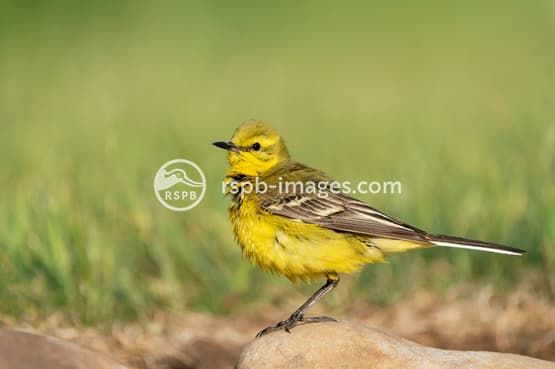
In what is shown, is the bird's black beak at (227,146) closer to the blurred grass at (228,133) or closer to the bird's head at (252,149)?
the bird's head at (252,149)

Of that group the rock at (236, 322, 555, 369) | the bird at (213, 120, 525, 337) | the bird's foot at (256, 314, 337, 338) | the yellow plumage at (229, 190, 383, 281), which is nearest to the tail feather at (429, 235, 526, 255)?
the bird at (213, 120, 525, 337)

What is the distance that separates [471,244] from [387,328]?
146 centimetres

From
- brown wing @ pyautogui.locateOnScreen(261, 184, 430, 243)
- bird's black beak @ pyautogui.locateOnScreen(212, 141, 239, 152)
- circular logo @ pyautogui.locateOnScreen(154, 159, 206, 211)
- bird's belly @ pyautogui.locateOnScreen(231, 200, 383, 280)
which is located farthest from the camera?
circular logo @ pyautogui.locateOnScreen(154, 159, 206, 211)

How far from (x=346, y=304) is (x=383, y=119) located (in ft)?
17.7

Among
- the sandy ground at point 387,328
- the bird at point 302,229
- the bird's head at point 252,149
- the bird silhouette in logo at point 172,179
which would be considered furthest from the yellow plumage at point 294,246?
the bird silhouette in logo at point 172,179

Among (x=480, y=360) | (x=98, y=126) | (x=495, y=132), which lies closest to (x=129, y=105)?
(x=98, y=126)

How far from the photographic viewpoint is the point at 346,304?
24.3ft

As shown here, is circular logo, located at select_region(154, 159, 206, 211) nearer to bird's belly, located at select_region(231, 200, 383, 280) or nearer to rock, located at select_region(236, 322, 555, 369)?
bird's belly, located at select_region(231, 200, 383, 280)

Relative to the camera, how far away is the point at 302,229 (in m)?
5.98

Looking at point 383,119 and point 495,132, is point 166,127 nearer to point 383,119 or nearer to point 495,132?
point 383,119

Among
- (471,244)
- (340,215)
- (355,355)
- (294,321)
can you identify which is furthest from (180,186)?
(355,355)

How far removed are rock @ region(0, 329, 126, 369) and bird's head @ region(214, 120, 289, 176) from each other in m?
1.57

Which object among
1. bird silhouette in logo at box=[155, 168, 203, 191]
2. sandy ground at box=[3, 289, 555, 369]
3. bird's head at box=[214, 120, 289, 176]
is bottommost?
sandy ground at box=[3, 289, 555, 369]

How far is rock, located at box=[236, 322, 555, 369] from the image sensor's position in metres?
5.30
